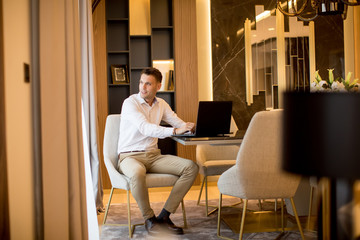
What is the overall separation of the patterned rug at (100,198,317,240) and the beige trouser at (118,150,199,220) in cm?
24

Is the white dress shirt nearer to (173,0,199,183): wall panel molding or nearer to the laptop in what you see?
the laptop

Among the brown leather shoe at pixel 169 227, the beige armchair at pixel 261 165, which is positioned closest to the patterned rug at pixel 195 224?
the brown leather shoe at pixel 169 227

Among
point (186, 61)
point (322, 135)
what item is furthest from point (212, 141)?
point (186, 61)

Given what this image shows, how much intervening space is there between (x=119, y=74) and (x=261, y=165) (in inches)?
121

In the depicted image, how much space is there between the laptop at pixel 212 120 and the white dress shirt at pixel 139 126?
0.24 m

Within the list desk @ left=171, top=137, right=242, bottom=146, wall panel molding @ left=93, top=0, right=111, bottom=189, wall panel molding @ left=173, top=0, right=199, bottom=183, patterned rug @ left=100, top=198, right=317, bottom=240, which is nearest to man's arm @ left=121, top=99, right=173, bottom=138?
desk @ left=171, top=137, right=242, bottom=146

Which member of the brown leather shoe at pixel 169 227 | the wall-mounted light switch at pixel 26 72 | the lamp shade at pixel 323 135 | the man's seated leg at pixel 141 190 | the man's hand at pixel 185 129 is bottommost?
the brown leather shoe at pixel 169 227

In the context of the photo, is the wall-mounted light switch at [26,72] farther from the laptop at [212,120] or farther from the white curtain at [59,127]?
the laptop at [212,120]

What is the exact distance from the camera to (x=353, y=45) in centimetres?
592

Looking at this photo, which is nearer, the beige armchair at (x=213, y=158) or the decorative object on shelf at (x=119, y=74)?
the beige armchair at (x=213, y=158)

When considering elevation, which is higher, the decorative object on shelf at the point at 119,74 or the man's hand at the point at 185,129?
the decorative object on shelf at the point at 119,74

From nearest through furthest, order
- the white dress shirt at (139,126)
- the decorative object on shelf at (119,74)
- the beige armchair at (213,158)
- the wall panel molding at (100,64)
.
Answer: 1. the white dress shirt at (139,126)
2. the beige armchair at (213,158)
3. the wall panel molding at (100,64)
4. the decorative object on shelf at (119,74)

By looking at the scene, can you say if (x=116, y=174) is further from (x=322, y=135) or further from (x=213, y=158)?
(x=322, y=135)

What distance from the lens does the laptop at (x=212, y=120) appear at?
10.4 ft
